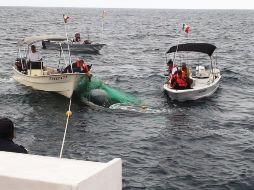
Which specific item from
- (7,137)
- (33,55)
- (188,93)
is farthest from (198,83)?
(7,137)

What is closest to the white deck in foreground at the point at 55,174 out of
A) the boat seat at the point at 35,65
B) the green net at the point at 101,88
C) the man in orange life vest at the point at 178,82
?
the green net at the point at 101,88

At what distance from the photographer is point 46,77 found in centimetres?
2067

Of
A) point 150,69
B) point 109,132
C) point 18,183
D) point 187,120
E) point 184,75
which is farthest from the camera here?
point 150,69

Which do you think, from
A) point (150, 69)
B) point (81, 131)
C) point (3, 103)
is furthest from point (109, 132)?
point (150, 69)

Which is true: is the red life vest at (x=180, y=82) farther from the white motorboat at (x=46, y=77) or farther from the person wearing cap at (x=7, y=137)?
the person wearing cap at (x=7, y=137)

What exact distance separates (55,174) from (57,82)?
1745 centimetres

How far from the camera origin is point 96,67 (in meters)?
34.2

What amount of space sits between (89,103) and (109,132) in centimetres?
447

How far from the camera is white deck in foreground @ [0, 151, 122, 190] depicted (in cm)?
318

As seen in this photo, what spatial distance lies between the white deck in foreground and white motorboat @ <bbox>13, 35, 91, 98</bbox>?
52.2ft

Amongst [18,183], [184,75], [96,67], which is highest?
[18,183]

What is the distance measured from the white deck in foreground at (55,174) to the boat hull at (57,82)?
1595cm

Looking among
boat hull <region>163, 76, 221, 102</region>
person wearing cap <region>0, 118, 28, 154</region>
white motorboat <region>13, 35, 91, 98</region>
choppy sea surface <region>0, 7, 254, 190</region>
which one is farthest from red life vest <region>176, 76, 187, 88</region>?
person wearing cap <region>0, 118, 28, 154</region>

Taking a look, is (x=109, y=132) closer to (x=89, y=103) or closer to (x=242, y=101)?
(x=89, y=103)
